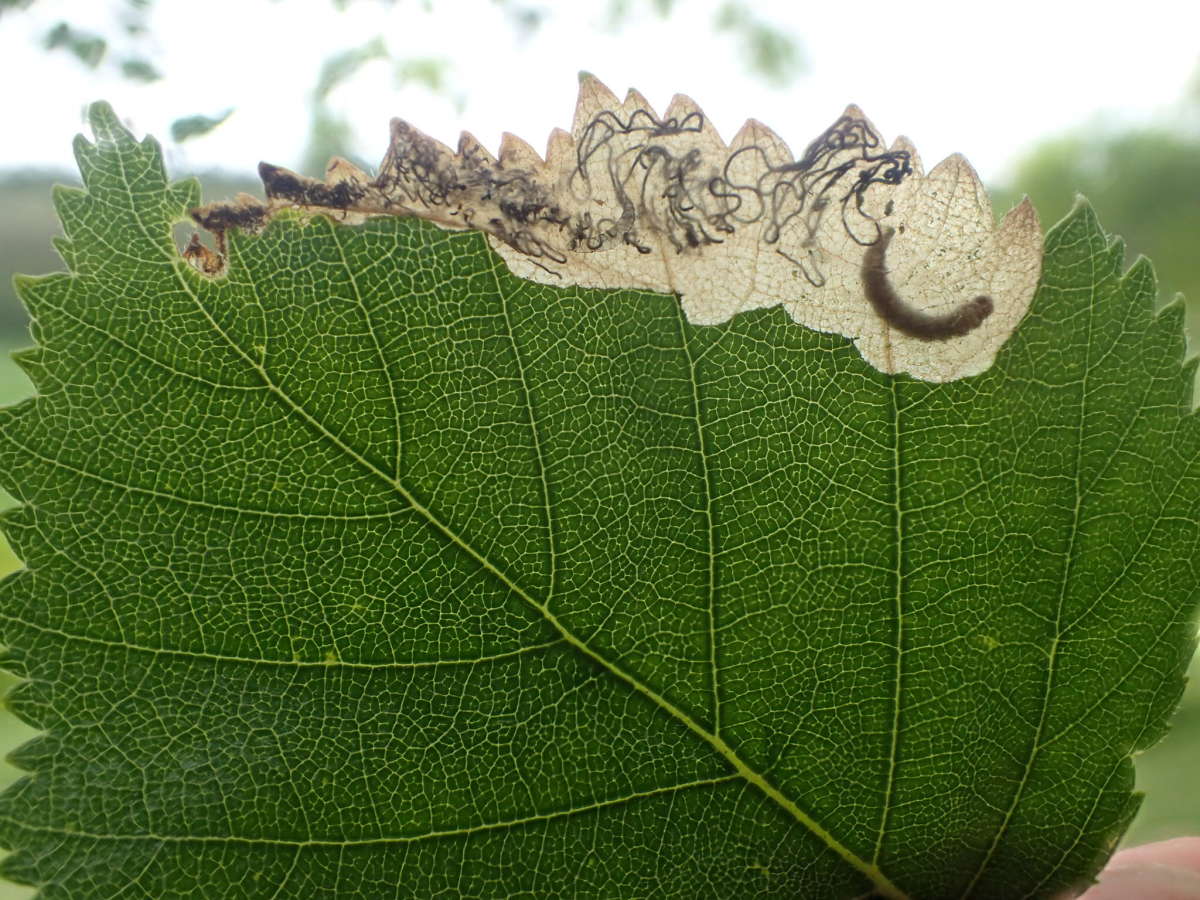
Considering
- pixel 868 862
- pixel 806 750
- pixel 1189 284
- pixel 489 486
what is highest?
pixel 1189 284

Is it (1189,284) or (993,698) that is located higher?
(1189,284)

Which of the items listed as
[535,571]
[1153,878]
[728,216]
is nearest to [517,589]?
[535,571]

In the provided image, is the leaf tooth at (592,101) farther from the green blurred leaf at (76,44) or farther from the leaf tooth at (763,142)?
A: the green blurred leaf at (76,44)

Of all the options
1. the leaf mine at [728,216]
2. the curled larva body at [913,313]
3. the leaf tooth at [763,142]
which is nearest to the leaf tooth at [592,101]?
the leaf mine at [728,216]

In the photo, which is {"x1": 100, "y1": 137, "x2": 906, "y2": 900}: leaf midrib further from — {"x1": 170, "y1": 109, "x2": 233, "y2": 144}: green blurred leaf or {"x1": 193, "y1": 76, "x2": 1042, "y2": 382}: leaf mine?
{"x1": 170, "y1": 109, "x2": 233, "y2": 144}: green blurred leaf

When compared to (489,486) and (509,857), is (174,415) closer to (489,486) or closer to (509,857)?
(489,486)

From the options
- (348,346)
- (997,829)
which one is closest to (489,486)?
(348,346)

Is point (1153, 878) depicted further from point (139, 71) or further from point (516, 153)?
point (139, 71)
